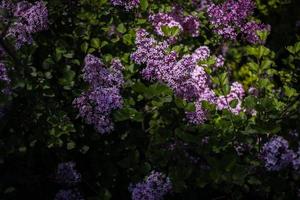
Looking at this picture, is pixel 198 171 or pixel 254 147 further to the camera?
pixel 254 147

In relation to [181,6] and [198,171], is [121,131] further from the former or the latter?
[181,6]

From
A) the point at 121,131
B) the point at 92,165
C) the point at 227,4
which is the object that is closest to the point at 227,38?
the point at 227,4

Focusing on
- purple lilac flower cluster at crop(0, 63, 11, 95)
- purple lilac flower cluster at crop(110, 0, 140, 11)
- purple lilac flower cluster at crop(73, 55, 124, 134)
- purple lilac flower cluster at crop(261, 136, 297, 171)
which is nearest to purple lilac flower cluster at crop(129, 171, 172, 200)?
purple lilac flower cluster at crop(73, 55, 124, 134)

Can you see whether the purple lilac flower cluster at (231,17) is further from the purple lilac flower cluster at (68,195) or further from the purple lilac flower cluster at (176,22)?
the purple lilac flower cluster at (68,195)

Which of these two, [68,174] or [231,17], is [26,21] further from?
[231,17]

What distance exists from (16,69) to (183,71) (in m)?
0.71

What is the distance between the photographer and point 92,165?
7.65 ft

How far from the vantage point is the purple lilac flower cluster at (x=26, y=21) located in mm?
2219

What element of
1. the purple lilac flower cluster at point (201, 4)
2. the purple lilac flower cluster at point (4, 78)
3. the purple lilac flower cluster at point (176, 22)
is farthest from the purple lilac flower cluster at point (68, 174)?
the purple lilac flower cluster at point (201, 4)

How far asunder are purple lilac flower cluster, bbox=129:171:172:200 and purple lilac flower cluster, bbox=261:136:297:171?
1.32 ft

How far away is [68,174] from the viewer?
2162mm

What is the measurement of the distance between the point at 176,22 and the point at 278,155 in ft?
3.17

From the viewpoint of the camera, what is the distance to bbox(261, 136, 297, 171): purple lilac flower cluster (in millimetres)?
1849

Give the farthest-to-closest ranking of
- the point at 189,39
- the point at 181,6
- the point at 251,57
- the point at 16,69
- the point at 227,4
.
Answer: the point at 251,57 → the point at 181,6 → the point at 189,39 → the point at 227,4 → the point at 16,69
